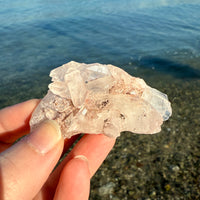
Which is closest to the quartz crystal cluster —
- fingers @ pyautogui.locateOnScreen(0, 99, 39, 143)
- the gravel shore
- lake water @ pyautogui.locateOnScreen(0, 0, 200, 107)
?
fingers @ pyautogui.locateOnScreen(0, 99, 39, 143)

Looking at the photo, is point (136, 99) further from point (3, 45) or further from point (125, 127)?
point (3, 45)

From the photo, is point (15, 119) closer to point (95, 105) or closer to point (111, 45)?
point (95, 105)

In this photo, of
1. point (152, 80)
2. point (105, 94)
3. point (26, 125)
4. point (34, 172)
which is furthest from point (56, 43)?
point (34, 172)

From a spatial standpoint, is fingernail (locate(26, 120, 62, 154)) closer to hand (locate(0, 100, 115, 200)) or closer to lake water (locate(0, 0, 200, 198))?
hand (locate(0, 100, 115, 200))

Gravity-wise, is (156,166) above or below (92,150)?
below

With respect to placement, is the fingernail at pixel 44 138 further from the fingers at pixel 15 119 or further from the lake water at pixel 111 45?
the lake water at pixel 111 45

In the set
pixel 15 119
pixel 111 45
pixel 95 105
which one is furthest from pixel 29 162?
pixel 111 45

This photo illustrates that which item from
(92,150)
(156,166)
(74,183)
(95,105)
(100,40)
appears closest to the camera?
(74,183)
